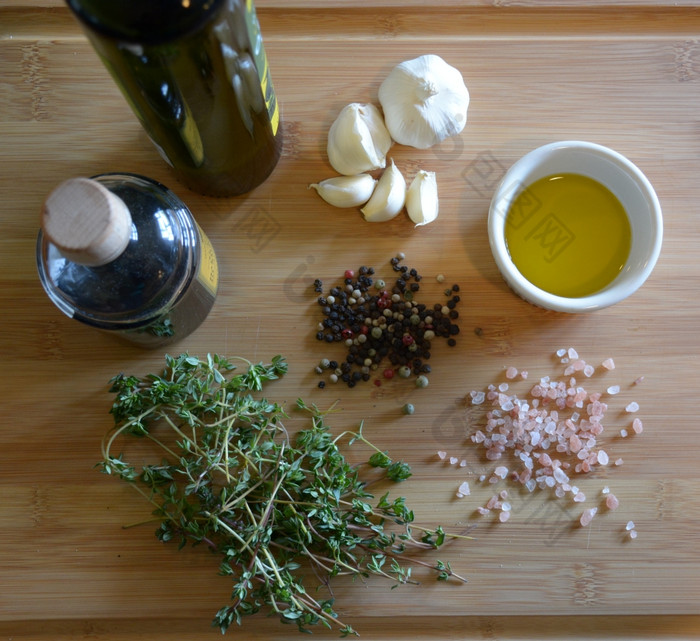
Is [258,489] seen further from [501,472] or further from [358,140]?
[358,140]

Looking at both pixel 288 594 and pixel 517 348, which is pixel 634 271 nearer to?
pixel 517 348

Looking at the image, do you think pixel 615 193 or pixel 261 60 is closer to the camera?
pixel 261 60

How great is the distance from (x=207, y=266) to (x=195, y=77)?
0.95 ft

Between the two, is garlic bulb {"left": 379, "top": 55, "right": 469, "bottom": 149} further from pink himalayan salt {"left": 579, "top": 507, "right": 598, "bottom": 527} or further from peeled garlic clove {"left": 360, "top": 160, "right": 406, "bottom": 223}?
pink himalayan salt {"left": 579, "top": 507, "right": 598, "bottom": 527}

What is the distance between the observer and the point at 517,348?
97 centimetres

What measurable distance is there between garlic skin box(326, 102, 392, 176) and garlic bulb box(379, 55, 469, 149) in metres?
0.02

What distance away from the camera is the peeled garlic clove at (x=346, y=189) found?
0.94 m

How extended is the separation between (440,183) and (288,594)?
647mm

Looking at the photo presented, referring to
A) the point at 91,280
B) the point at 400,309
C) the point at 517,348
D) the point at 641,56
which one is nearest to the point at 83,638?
the point at 91,280

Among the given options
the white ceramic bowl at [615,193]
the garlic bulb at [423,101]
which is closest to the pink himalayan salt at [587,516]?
the white ceramic bowl at [615,193]

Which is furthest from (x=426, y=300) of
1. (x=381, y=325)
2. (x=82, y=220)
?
(x=82, y=220)

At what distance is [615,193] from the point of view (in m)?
0.93

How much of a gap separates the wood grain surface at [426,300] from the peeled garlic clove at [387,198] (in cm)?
3

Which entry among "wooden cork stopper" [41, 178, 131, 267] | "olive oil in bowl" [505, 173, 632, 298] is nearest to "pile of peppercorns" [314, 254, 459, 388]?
"olive oil in bowl" [505, 173, 632, 298]
